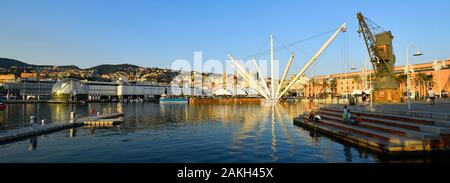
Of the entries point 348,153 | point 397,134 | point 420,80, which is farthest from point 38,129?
point 420,80

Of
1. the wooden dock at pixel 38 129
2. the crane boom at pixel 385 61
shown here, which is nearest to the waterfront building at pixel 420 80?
the crane boom at pixel 385 61

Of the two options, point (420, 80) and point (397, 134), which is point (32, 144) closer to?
point (397, 134)

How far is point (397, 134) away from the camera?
54.4ft

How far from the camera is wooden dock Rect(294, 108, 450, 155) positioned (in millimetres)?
14203

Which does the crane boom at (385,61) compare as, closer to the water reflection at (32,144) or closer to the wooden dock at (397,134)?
the wooden dock at (397,134)

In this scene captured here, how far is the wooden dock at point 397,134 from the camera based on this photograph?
46.6 feet

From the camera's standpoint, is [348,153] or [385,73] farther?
[385,73]

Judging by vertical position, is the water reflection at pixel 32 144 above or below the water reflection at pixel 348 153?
below

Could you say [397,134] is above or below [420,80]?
below
